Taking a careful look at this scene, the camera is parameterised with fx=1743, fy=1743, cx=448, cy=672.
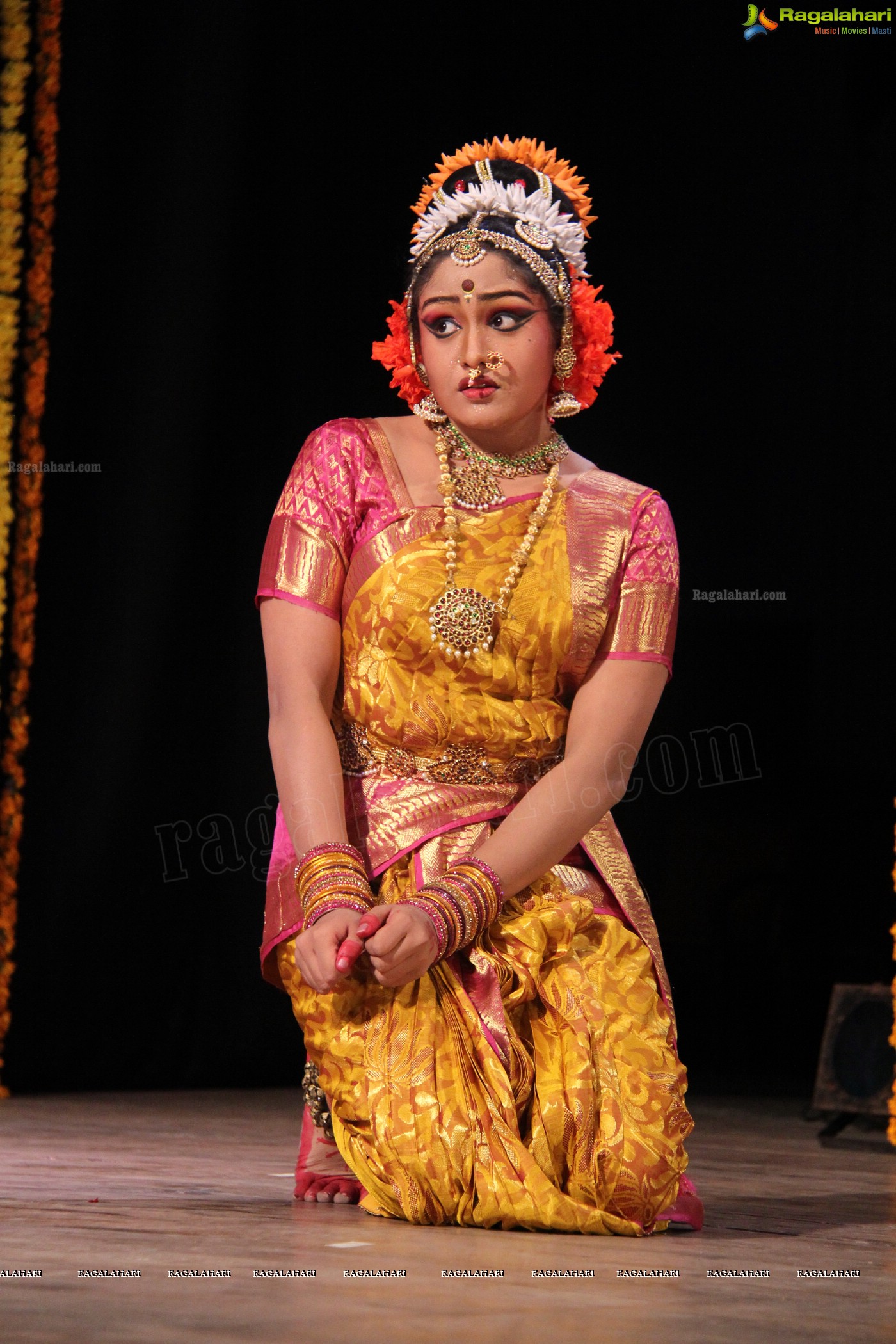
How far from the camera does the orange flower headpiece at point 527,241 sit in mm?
2426

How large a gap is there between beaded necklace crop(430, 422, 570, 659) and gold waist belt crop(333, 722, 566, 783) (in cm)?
14

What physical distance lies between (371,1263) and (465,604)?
2.91ft

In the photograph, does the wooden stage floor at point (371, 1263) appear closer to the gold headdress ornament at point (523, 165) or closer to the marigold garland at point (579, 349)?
the marigold garland at point (579, 349)

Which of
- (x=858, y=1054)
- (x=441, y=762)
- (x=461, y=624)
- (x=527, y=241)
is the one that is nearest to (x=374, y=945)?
(x=441, y=762)

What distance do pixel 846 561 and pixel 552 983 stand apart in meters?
2.49

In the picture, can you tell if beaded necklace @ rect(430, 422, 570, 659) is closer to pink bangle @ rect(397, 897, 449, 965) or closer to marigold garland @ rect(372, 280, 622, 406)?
marigold garland @ rect(372, 280, 622, 406)

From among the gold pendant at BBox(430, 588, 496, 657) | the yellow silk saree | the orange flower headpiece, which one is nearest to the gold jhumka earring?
the orange flower headpiece

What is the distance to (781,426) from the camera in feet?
14.7

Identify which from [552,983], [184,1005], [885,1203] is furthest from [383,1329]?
[184,1005]

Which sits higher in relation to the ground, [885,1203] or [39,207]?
[39,207]

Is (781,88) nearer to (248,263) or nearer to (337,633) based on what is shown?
(248,263)

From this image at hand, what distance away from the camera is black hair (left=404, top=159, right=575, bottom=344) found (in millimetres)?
2408

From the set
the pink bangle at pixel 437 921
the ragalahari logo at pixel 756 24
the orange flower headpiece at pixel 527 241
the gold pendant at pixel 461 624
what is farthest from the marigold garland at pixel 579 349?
the ragalahari logo at pixel 756 24

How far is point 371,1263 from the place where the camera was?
1.74m
